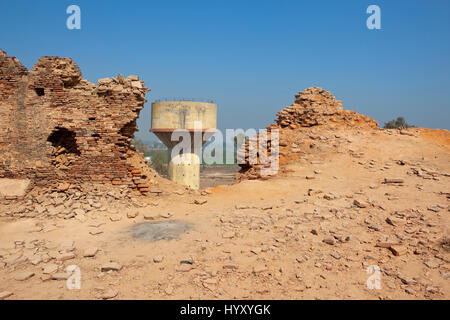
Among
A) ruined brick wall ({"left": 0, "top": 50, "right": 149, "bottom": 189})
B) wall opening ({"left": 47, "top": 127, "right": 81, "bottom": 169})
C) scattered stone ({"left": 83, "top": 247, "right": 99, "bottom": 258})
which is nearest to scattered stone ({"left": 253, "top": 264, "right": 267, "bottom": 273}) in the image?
scattered stone ({"left": 83, "top": 247, "right": 99, "bottom": 258})

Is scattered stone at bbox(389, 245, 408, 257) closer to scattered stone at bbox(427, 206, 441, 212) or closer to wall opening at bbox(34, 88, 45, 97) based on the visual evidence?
scattered stone at bbox(427, 206, 441, 212)

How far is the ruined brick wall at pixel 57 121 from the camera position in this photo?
24.9ft

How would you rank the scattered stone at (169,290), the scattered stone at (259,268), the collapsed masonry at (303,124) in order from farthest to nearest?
the collapsed masonry at (303,124), the scattered stone at (259,268), the scattered stone at (169,290)

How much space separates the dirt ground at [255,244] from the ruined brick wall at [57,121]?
1.15 m

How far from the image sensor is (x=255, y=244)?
5098 mm

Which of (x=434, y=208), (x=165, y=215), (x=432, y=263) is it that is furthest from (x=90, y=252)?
(x=434, y=208)

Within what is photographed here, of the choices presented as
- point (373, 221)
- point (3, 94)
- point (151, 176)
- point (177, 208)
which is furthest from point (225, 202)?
point (3, 94)

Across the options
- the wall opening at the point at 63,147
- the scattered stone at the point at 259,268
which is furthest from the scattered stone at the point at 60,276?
the wall opening at the point at 63,147

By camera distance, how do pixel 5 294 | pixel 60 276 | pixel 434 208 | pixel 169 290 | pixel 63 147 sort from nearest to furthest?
pixel 5 294 → pixel 169 290 → pixel 60 276 → pixel 434 208 → pixel 63 147

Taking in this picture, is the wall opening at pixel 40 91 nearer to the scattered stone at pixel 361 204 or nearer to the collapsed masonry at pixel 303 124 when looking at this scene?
the collapsed masonry at pixel 303 124

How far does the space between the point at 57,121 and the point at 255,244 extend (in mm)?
5778

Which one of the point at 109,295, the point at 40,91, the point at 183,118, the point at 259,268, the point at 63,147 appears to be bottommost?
the point at 109,295

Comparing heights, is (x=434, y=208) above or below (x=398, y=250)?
above

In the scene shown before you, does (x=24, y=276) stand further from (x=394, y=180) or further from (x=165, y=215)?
(x=394, y=180)
